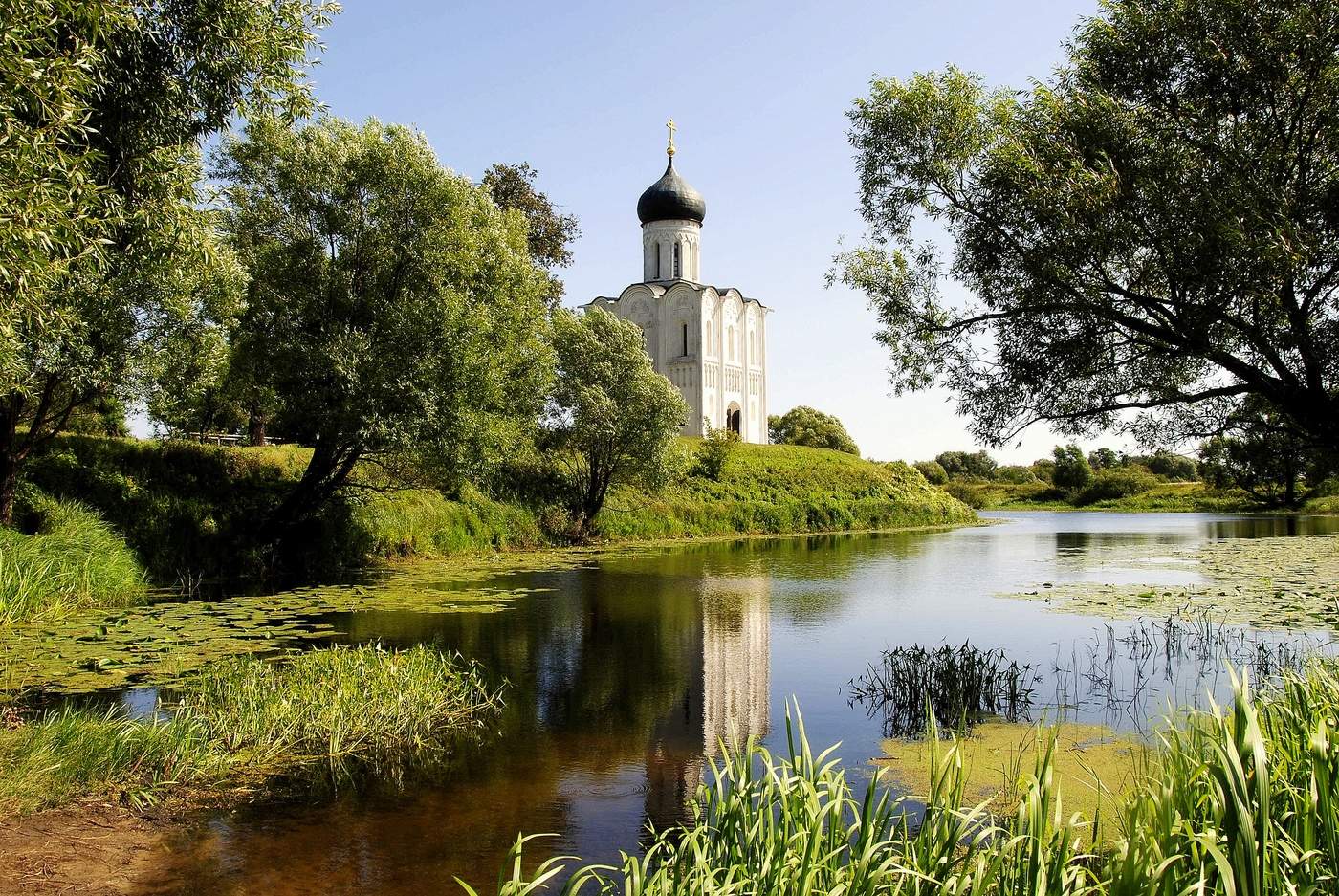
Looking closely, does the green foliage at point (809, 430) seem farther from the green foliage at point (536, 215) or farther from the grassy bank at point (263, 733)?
the grassy bank at point (263, 733)

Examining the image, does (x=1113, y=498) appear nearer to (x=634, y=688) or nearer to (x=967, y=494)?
(x=967, y=494)

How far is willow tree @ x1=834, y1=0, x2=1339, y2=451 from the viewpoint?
8.45 m

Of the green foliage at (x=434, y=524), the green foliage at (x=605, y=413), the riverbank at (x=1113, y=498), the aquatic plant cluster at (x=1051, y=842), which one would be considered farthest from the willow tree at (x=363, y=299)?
the riverbank at (x=1113, y=498)

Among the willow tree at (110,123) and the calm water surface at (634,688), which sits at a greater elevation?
the willow tree at (110,123)

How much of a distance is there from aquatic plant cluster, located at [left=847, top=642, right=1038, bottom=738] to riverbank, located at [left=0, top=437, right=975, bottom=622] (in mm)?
11434

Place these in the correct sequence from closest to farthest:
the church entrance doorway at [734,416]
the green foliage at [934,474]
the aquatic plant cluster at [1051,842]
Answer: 1. the aquatic plant cluster at [1051,842]
2. the church entrance doorway at [734,416]
3. the green foliage at [934,474]

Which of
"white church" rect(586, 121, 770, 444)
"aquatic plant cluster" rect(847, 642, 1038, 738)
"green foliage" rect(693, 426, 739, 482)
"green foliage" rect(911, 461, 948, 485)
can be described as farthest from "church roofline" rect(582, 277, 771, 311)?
"aquatic plant cluster" rect(847, 642, 1038, 738)

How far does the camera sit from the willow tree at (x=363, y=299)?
18516 mm

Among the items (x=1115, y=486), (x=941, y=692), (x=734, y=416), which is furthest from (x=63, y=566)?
(x=1115, y=486)

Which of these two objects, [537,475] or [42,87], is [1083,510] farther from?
[42,87]

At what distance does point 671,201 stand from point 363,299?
40278 mm

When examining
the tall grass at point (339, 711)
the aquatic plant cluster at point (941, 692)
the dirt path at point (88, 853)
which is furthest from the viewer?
the aquatic plant cluster at point (941, 692)

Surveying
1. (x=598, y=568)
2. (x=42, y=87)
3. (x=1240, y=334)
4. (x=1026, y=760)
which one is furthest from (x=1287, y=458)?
(x=598, y=568)

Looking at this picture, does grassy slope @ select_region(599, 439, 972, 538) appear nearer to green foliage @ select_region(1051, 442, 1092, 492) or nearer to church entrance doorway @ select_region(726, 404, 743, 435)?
church entrance doorway @ select_region(726, 404, 743, 435)
